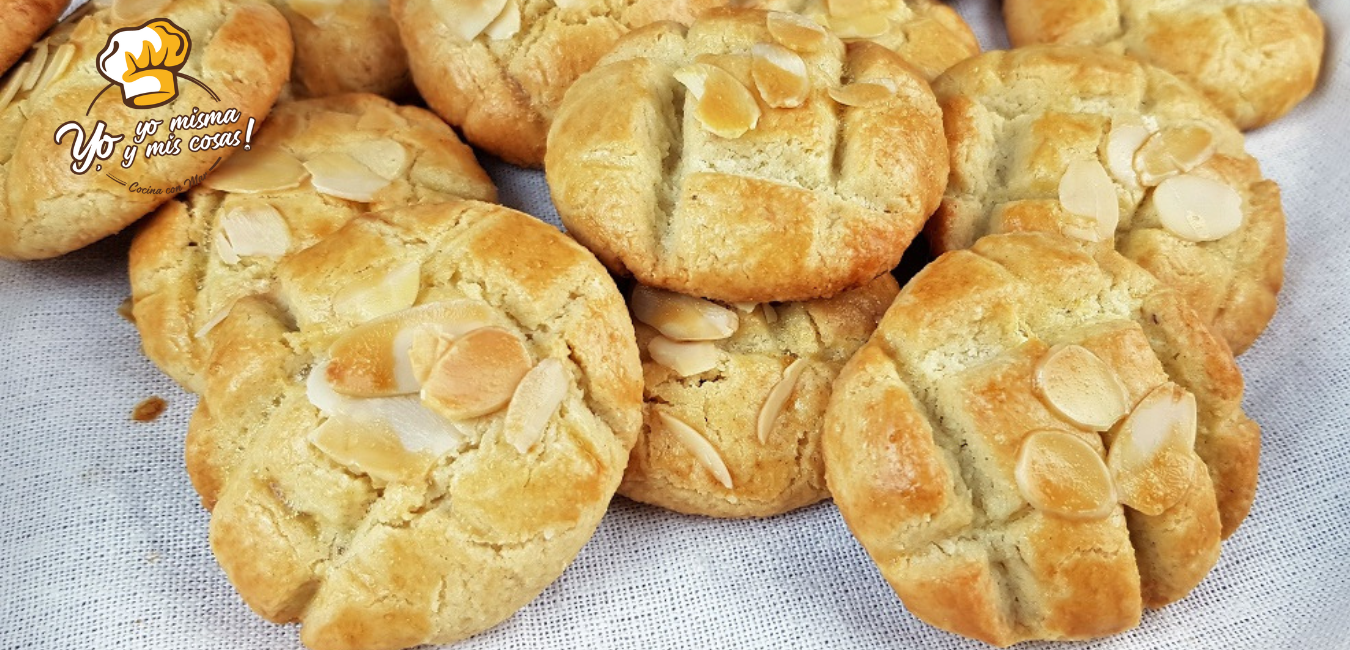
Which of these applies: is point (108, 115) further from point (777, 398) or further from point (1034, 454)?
point (1034, 454)

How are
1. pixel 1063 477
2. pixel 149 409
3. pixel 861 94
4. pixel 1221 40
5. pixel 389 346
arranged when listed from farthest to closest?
pixel 1221 40 < pixel 149 409 < pixel 861 94 < pixel 389 346 < pixel 1063 477

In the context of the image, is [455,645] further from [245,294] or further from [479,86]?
[479,86]

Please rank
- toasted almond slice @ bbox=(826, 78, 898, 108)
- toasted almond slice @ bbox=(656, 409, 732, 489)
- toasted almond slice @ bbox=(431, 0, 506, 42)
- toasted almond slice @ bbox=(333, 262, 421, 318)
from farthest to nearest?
toasted almond slice @ bbox=(431, 0, 506, 42)
toasted almond slice @ bbox=(826, 78, 898, 108)
toasted almond slice @ bbox=(656, 409, 732, 489)
toasted almond slice @ bbox=(333, 262, 421, 318)

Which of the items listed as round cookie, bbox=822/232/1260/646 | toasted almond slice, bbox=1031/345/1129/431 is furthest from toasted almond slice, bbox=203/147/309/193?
toasted almond slice, bbox=1031/345/1129/431

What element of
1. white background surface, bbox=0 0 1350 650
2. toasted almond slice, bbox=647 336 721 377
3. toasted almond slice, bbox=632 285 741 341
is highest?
toasted almond slice, bbox=632 285 741 341

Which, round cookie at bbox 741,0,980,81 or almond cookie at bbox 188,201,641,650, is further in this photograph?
round cookie at bbox 741,0,980,81

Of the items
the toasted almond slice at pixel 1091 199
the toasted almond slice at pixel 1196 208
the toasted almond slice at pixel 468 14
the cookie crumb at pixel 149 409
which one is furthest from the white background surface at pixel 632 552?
the toasted almond slice at pixel 468 14

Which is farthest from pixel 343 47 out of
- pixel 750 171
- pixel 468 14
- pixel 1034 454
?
pixel 1034 454

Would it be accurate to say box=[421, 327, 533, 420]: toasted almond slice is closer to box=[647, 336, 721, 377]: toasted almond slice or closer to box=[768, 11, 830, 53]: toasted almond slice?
box=[647, 336, 721, 377]: toasted almond slice

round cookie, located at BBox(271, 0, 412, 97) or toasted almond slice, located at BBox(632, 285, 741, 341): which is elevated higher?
round cookie, located at BBox(271, 0, 412, 97)
